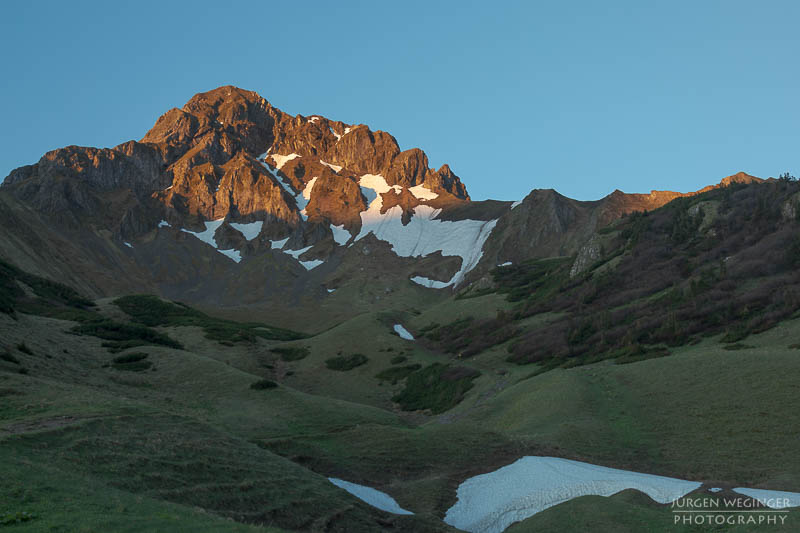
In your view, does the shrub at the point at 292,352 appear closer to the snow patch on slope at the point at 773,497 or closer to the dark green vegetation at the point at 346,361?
the dark green vegetation at the point at 346,361

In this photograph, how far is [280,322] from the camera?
175m

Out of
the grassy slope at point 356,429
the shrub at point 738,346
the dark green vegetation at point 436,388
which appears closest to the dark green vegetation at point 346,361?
the dark green vegetation at point 436,388

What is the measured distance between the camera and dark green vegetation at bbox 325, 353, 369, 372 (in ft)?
260

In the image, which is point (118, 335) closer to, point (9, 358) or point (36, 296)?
point (9, 358)

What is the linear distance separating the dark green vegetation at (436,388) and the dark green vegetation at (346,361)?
10544 mm

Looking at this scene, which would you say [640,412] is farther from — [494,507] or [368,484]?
[368,484]

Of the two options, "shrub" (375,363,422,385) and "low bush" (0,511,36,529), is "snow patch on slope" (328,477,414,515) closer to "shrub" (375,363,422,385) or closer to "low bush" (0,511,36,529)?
"low bush" (0,511,36,529)

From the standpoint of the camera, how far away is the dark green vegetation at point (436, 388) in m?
60.8

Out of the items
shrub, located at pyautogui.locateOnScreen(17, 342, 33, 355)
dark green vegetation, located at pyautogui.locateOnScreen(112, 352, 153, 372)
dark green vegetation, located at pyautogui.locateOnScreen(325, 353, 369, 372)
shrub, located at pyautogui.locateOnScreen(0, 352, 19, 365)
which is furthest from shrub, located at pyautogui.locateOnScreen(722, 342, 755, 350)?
shrub, located at pyautogui.locateOnScreen(17, 342, 33, 355)

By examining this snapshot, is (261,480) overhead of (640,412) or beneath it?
beneath

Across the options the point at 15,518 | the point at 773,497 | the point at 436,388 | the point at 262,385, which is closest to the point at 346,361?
the point at 436,388

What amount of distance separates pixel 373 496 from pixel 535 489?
7.93m

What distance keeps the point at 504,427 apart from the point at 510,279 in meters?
78.2

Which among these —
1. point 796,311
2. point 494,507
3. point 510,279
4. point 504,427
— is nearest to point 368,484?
point 494,507
